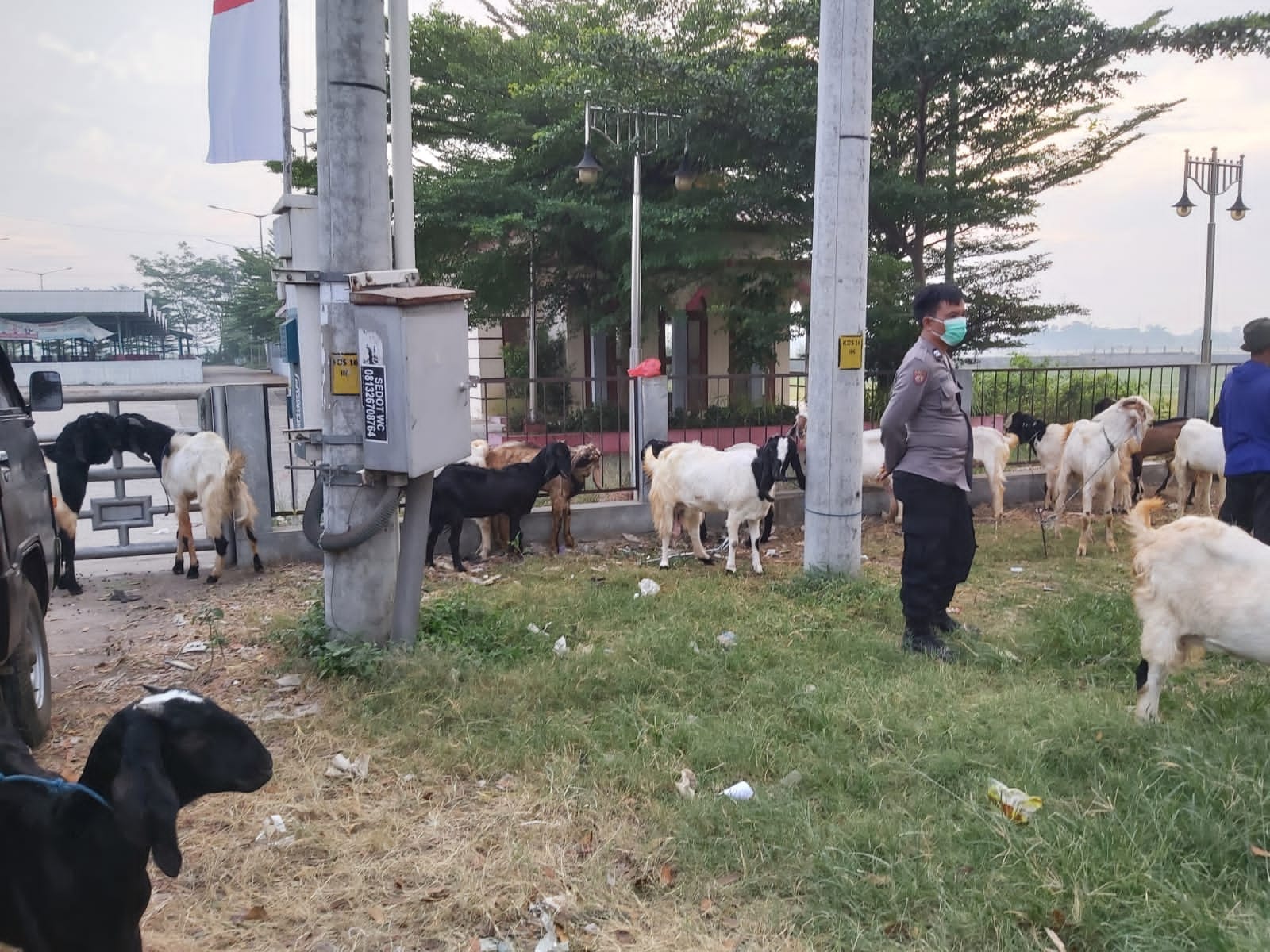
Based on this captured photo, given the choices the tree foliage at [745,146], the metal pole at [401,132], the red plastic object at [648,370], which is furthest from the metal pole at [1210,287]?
the metal pole at [401,132]

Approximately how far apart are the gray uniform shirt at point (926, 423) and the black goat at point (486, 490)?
3665 mm

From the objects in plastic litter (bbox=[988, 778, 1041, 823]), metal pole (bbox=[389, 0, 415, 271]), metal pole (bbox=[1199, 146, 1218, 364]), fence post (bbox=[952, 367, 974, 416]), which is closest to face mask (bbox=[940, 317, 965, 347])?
plastic litter (bbox=[988, 778, 1041, 823])

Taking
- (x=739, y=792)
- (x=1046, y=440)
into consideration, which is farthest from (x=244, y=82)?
(x=1046, y=440)

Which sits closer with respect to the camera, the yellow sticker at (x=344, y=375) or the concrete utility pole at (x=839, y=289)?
the yellow sticker at (x=344, y=375)

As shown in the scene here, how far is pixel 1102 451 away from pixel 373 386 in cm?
695

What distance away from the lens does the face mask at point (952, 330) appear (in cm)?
544

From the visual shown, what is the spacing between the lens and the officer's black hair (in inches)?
215

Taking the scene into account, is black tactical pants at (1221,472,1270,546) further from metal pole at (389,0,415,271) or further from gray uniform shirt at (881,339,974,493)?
metal pole at (389,0,415,271)

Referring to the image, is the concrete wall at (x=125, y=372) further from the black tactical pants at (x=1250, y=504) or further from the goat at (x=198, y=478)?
the black tactical pants at (x=1250, y=504)

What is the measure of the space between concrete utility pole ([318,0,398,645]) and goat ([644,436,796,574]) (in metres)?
3.49

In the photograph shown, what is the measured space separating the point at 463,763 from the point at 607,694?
0.98m

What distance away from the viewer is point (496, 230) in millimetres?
14898

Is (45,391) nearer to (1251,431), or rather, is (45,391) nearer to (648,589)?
(648,589)

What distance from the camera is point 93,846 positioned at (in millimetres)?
2482
